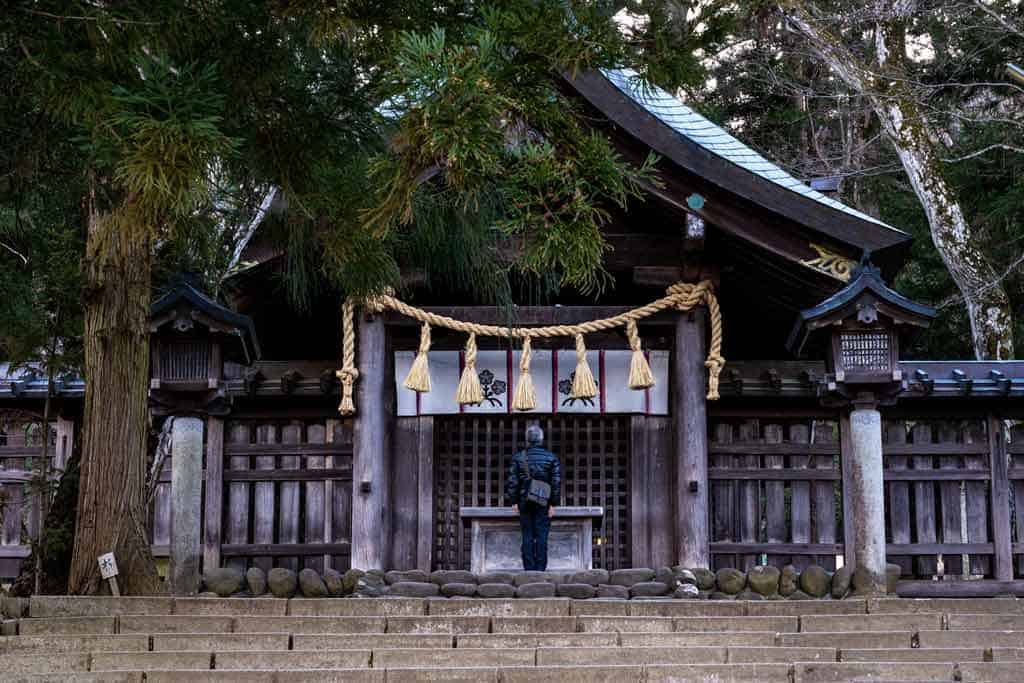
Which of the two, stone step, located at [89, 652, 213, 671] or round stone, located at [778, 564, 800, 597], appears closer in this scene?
stone step, located at [89, 652, 213, 671]

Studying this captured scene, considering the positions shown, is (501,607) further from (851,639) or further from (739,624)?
(851,639)

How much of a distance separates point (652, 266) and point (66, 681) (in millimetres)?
7107

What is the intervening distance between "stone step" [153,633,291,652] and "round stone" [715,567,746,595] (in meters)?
4.68

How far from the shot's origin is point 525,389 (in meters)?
12.9

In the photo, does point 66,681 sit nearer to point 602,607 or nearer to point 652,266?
point 602,607

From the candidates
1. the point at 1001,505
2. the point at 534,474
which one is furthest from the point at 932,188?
the point at 534,474

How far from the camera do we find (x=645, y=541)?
13.3 metres

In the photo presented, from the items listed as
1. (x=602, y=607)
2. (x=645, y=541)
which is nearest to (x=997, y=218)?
(x=645, y=541)

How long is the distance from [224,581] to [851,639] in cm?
550

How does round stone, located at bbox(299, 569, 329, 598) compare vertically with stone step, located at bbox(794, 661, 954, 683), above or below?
above

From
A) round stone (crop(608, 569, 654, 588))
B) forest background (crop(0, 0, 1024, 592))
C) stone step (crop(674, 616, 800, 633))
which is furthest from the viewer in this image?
round stone (crop(608, 569, 654, 588))

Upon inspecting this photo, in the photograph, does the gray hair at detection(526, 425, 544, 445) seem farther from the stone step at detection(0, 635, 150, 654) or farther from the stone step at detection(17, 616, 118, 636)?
the stone step at detection(0, 635, 150, 654)

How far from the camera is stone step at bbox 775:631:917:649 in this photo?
8438mm

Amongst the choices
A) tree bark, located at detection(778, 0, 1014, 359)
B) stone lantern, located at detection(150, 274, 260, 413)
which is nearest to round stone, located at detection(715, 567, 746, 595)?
stone lantern, located at detection(150, 274, 260, 413)
